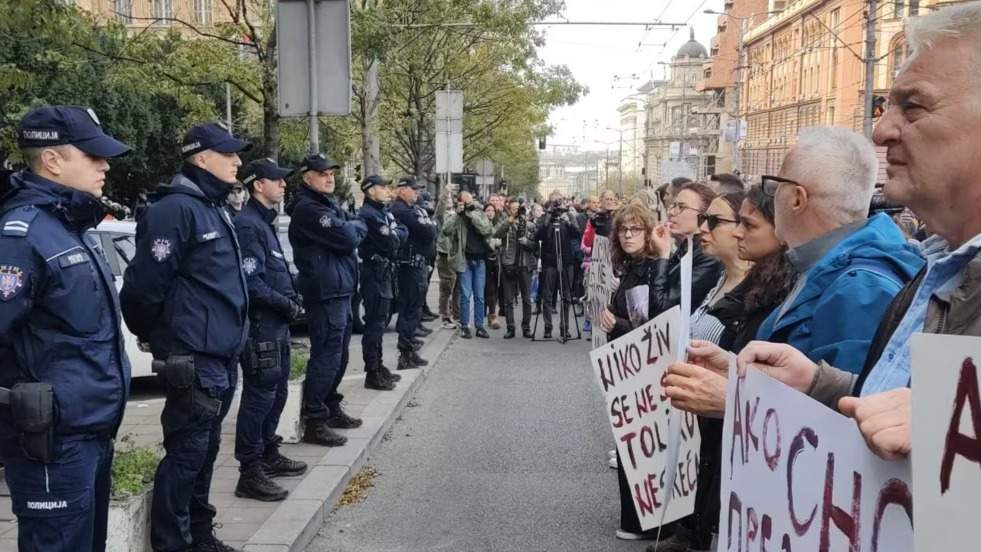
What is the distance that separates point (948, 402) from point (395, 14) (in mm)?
18639

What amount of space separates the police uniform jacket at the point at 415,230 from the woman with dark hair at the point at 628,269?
17.3ft

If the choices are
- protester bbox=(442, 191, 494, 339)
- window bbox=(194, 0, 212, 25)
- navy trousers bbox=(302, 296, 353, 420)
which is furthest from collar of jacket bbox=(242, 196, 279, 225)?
window bbox=(194, 0, 212, 25)

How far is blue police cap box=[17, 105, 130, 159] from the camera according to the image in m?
3.59

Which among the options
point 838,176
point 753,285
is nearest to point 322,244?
point 753,285

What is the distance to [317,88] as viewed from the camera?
7410mm

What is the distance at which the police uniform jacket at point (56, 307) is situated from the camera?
132 inches

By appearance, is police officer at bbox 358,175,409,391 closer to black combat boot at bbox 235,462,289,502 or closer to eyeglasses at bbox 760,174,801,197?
black combat boot at bbox 235,462,289,502

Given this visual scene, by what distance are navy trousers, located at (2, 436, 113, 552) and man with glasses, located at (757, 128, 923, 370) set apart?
2.34 metres

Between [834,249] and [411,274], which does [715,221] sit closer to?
[834,249]

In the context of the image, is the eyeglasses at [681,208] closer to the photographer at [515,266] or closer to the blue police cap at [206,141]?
the blue police cap at [206,141]

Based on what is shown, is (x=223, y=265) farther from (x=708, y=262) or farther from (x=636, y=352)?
(x=708, y=262)

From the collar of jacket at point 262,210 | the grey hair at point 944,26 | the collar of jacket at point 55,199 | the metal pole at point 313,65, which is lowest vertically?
the collar of jacket at point 262,210

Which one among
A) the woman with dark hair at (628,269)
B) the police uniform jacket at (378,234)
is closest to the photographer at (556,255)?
the police uniform jacket at (378,234)

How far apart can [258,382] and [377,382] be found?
3672 millimetres
